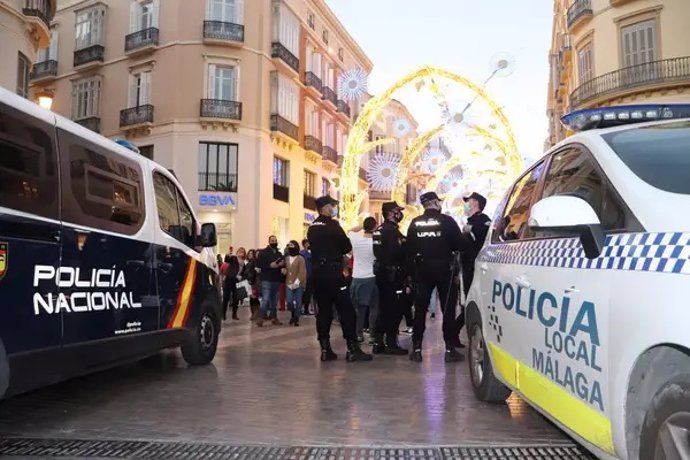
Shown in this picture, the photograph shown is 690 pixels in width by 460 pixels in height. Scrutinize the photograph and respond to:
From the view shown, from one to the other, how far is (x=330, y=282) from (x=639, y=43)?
21.4 meters

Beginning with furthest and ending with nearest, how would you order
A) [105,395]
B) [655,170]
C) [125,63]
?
[125,63] → [105,395] → [655,170]

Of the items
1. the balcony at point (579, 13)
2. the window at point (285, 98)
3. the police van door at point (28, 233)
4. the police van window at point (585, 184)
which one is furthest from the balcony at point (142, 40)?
the police van window at point (585, 184)

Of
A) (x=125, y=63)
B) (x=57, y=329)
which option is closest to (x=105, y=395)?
(x=57, y=329)

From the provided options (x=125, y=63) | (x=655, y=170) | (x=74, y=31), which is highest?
(x=74, y=31)

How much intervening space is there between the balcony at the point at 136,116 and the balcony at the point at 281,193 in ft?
22.0

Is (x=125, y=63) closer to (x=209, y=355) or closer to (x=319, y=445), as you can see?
(x=209, y=355)

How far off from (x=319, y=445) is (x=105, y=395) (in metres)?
2.47

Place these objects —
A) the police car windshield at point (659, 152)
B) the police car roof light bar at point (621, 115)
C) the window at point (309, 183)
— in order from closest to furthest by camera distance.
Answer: the police car windshield at point (659, 152), the police car roof light bar at point (621, 115), the window at point (309, 183)

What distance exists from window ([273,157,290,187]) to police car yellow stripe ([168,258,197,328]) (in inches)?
962

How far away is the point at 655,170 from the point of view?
2.71 m

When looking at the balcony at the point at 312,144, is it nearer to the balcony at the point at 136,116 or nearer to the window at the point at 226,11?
the window at the point at 226,11

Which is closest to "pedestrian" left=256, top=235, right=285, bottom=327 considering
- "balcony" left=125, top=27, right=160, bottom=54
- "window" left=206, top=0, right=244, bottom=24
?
"window" left=206, top=0, right=244, bottom=24

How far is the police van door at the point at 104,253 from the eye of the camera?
4.44 meters

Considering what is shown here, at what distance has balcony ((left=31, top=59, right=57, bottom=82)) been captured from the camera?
3375 cm
